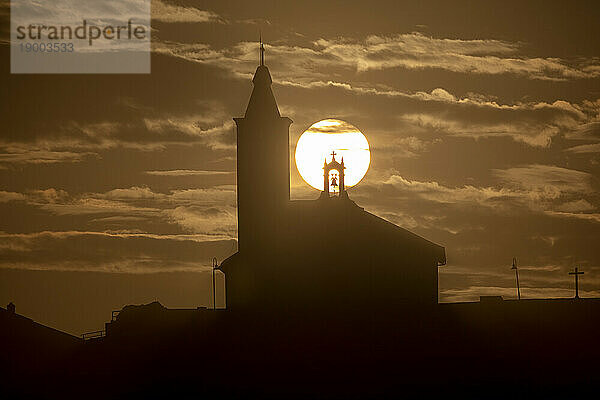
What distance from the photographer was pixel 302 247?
205 ft

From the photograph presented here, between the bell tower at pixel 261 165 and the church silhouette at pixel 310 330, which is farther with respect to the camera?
the bell tower at pixel 261 165

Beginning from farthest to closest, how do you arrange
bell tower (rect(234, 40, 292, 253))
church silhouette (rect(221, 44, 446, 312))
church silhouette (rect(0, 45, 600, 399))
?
bell tower (rect(234, 40, 292, 253)) < church silhouette (rect(221, 44, 446, 312)) < church silhouette (rect(0, 45, 600, 399))

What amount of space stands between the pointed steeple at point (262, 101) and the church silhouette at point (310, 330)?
6 cm

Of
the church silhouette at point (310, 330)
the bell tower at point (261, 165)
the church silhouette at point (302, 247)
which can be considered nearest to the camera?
the church silhouette at point (310, 330)

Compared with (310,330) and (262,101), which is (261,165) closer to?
(262,101)

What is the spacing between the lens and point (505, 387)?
4519 cm

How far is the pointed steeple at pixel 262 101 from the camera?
6291 centimetres

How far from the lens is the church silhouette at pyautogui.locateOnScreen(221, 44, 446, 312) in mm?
61938

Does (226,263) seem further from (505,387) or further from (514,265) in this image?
(505,387)

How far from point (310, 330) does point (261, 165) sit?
47.8ft

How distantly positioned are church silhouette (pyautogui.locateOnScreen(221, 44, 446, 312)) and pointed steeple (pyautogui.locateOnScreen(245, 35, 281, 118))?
0.05 metres

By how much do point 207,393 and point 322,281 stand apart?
56.4 ft

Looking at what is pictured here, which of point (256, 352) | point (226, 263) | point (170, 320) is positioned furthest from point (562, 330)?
point (226, 263)

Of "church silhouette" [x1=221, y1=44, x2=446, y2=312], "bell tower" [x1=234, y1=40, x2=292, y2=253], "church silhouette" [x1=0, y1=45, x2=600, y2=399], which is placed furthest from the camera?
"bell tower" [x1=234, y1=40, x2=292, y2=253]
